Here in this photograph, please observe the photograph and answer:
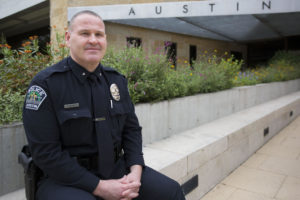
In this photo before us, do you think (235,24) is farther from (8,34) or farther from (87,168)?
(8,34)

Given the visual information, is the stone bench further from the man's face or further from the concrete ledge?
the man's face

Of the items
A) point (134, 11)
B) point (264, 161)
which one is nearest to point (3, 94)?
point (264, 161)

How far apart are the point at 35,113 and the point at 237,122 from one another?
130 inches

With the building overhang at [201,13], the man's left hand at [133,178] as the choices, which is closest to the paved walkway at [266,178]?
the man's left hand at [133,178]

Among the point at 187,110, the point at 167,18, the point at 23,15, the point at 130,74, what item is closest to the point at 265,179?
the point at 187,110

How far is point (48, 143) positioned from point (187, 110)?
98.6 inches

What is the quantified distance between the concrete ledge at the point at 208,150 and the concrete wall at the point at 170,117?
0.13 meters

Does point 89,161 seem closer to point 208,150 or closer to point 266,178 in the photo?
point 208,150

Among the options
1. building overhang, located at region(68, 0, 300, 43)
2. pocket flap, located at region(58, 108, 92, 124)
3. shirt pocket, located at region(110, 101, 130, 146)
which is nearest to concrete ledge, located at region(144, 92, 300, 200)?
shirt pocket, located at region(110, 101, 130, 146)

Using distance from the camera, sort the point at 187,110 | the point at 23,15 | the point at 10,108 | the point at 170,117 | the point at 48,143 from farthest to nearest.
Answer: the point at 23,15, the point at 187,110, the point at 170,117, the point at 10,108, the point at 48,143

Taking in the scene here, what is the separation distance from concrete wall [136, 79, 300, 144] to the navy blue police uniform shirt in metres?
1.32

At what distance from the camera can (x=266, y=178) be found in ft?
9.80

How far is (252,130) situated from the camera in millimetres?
3730

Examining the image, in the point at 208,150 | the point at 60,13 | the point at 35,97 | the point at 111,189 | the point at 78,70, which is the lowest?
the point at 208,150
